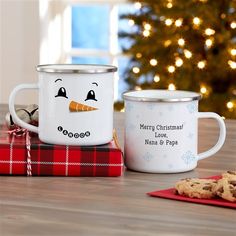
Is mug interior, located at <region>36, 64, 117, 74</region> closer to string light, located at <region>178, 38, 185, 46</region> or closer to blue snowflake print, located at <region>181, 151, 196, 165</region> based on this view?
blue snowflake print, located at <region>181, 151, 196, 165</region>

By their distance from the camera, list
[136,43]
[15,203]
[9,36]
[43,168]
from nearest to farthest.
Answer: [15,203]
[43,168]
[136,43]
[9,36]

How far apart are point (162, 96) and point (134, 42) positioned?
3151 mm

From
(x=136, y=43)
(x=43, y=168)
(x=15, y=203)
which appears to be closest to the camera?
(x=15, y=203)

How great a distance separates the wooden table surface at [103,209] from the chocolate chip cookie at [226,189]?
2cm

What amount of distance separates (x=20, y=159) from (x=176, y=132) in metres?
0.24

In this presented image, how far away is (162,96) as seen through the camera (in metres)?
1.20

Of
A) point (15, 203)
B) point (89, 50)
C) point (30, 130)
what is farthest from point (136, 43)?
point (15, 203)

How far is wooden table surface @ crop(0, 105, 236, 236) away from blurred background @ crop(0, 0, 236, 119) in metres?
2.94

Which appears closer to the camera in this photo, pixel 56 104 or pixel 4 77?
pixel 56 104

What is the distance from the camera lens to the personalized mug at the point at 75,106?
109 centimetres

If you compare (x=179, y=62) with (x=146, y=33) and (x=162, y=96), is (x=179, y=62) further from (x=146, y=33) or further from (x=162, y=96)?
(x=162, y=96)

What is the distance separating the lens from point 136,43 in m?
4.21

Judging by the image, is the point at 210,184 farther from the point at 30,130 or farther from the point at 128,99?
the point at 30,130

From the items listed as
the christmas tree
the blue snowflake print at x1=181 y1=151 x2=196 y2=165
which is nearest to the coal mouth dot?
the blue snowflake print at x1=181 y1=151 x2=196 y2=165
